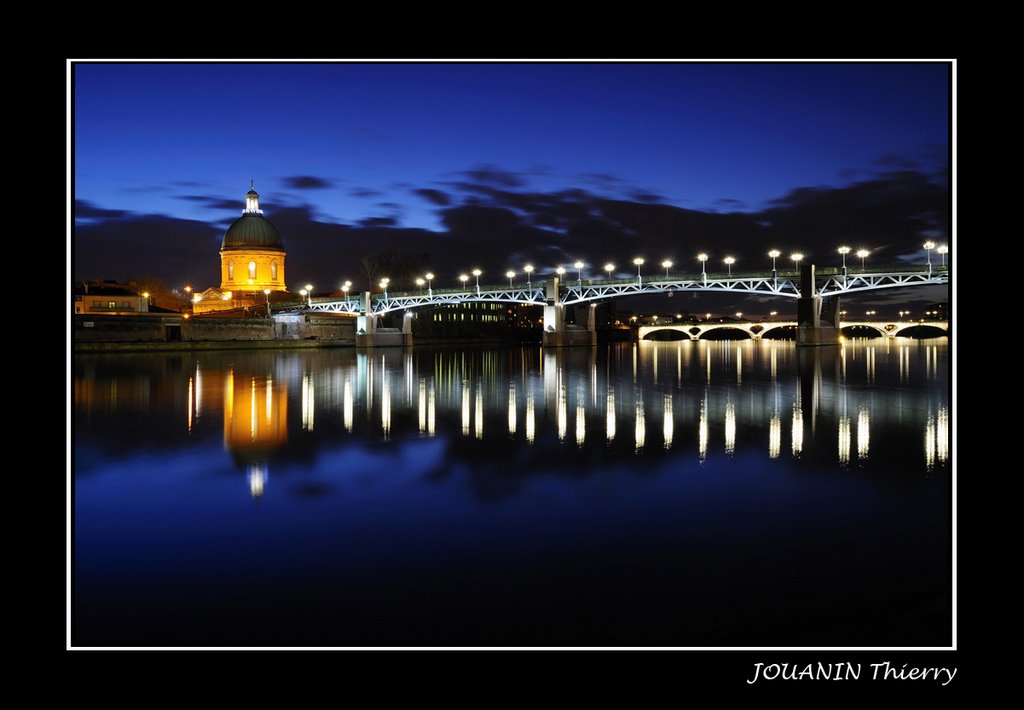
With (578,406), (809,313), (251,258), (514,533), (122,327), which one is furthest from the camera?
(251,258)

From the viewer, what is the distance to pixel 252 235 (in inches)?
4643

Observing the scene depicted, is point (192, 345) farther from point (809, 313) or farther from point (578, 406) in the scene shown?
point (809, 313)

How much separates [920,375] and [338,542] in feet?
101

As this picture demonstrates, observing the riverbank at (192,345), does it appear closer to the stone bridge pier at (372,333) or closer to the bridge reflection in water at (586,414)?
the stone bridge pier at (372,333)

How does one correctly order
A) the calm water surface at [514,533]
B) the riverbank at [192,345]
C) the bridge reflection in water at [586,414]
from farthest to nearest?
the riverbank at [192,345]
the bridge reflection in water at [586,414]
the calm water surface at [514,533]

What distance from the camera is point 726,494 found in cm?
790

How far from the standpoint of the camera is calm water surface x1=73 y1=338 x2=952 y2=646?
180 inches

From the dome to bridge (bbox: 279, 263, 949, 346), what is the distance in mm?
18786

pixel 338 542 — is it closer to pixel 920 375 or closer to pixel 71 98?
pixel 71 98

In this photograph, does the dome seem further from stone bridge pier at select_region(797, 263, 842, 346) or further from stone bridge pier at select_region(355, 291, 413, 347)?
stone bridge pier at select_region(797, 263, 842, 346)

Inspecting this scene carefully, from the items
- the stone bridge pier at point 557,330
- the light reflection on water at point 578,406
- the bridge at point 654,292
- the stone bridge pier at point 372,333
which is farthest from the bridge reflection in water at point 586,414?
the stone bridge pier at point 372,333

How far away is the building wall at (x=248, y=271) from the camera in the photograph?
116m

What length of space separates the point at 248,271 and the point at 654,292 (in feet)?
224

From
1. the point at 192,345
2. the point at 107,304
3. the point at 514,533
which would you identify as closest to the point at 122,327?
the point at 192,345
